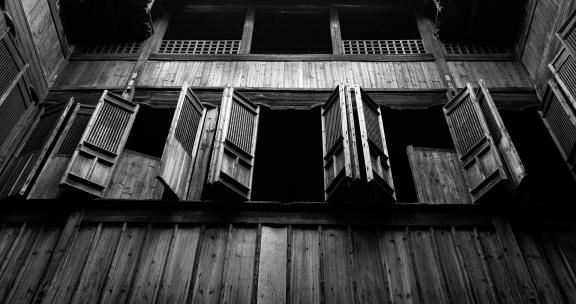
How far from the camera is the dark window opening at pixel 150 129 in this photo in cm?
938

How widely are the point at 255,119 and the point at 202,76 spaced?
91.4 inches

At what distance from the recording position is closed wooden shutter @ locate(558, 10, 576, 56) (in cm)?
775

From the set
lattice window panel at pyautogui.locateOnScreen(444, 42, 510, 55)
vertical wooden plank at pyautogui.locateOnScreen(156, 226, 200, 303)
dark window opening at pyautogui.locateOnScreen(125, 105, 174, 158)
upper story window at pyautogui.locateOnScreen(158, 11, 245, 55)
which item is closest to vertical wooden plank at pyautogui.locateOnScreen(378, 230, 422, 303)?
vertical wooden plank at pyautogui.locateOnScreen(156, 226, 200, 303)

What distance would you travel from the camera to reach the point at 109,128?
7672 mm

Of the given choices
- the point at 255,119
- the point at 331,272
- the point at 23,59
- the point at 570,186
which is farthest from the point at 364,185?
the point at 23,59

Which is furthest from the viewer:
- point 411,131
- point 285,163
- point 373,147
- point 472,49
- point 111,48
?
point 111,48

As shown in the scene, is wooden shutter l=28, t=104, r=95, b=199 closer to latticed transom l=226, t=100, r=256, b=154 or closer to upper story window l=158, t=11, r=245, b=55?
latticed transom l=226, t=100, r=256, b=154

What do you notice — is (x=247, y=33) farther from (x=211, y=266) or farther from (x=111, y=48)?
(x=211, y=266)

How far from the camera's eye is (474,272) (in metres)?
6.09

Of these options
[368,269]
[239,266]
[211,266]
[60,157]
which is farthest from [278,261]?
[60,157]

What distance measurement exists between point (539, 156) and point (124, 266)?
8.04m

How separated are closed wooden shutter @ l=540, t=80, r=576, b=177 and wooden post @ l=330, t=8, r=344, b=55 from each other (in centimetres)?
437

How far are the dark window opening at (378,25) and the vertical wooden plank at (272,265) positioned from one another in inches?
303

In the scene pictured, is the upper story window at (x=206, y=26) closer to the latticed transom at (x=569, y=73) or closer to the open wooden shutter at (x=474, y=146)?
the open wooden shutter at (x=474, y=146)
